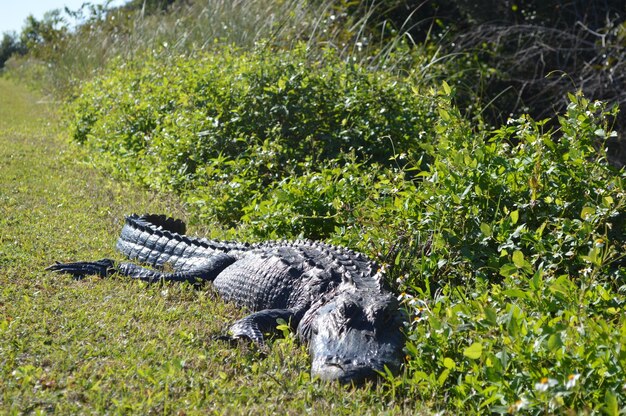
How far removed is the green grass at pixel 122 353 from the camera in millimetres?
2918

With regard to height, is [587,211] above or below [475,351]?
below

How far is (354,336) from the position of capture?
3.40 metres

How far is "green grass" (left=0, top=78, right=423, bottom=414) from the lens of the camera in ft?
9.57

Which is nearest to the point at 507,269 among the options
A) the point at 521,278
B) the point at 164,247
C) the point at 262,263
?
the point at 521,278

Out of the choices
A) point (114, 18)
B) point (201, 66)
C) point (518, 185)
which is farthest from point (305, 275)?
point (114, 18)

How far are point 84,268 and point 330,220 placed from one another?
5.42 feet

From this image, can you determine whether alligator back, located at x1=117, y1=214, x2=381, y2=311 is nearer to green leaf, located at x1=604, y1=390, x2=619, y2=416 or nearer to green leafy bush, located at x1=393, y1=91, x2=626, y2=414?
green leafy bush, located at x1=393, y1=91, x2=626, y2=414

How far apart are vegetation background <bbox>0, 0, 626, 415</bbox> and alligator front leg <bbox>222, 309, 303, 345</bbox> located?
11cm

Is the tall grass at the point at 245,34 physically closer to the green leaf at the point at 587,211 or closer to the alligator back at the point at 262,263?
the alligator back at the point at 262,263

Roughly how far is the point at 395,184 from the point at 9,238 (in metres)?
2.56

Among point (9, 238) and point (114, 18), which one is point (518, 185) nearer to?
point (9, 238)

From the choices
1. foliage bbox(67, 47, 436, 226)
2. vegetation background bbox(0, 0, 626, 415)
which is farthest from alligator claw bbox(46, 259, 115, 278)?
foliage bbox(67, 47, 436, 226)

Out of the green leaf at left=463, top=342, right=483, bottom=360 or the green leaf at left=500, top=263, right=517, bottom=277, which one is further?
the green leaf at left=500, top=263, right=517, bottom=277

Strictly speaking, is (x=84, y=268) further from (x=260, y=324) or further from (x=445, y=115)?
(x=445, y=115)
